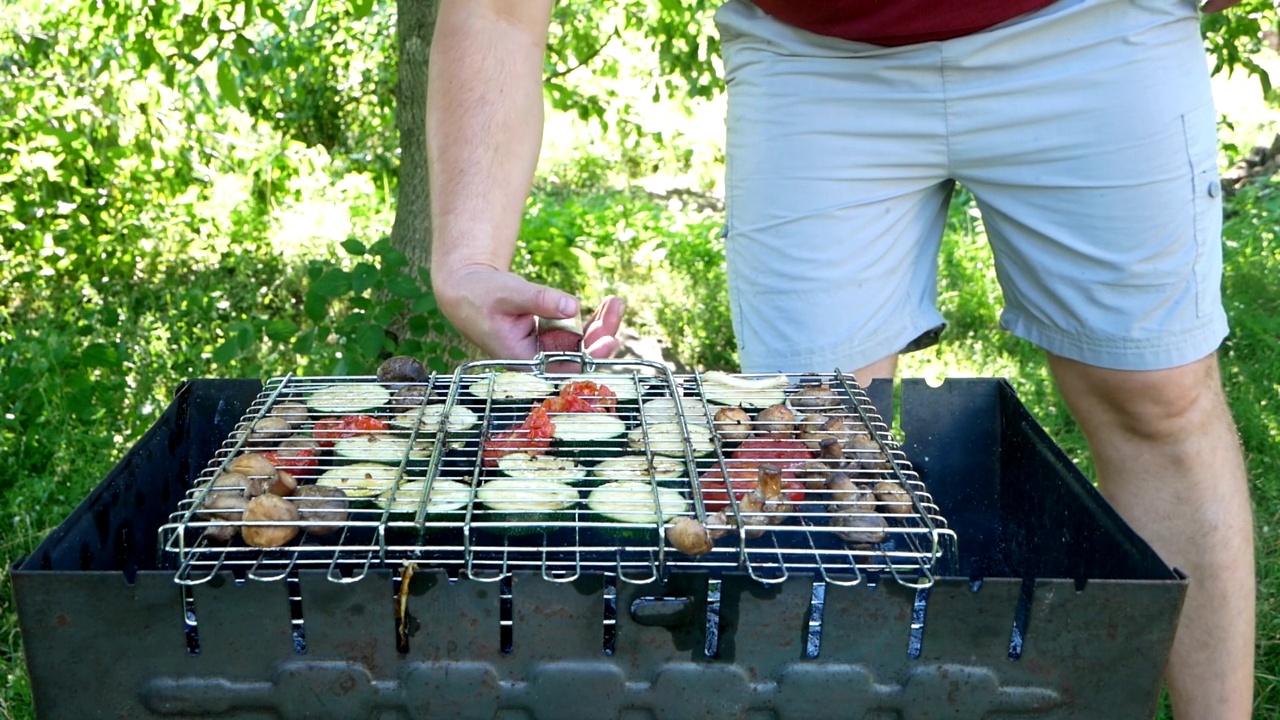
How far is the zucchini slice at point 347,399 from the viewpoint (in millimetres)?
1908

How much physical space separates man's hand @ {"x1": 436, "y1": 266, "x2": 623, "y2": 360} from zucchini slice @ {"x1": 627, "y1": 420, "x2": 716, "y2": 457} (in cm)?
26

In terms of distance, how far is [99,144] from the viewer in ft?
17.4

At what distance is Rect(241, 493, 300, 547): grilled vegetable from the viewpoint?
1.43 m

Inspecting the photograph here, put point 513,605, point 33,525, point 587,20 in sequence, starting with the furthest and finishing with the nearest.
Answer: point 587,20 < point 33,525 < point 513,605

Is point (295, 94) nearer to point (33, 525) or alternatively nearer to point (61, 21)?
point (61, 21)

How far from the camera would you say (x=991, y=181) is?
7.54 feet

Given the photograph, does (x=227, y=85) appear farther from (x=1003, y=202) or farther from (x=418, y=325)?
(x=1003, y=202)

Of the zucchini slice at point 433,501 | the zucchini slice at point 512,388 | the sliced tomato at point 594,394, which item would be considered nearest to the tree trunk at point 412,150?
the zucchini slice at point 512,388

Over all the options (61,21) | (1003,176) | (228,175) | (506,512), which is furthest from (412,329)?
(228,175)

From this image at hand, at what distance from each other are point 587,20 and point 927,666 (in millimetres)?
4286

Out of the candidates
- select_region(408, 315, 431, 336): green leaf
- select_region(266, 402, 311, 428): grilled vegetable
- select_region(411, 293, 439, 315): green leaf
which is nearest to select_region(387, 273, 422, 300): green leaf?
select_region(411, 293, 439, 315): green leaf

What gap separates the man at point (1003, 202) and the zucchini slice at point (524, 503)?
456 millimetres

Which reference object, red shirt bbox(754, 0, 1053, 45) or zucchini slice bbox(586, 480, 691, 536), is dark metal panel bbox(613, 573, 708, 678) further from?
red shirt bbox(754, 0, 1053, 45)

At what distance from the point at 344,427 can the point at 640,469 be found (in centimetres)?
48
